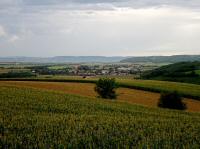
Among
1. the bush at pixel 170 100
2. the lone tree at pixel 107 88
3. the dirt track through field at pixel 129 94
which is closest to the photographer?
the bush at pixel 170 100

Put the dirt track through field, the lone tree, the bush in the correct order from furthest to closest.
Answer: the lone tree < the dirt track through field < the bush

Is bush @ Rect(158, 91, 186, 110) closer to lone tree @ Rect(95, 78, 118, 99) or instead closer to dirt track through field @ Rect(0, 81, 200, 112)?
dirt track through field @ Rect(0, 81, 200, 112)

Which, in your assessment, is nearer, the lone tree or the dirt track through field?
the dirt track through field

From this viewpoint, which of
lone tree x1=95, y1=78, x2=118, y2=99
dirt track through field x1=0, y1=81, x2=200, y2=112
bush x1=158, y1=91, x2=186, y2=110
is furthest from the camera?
lone tree x1=95, y1=78, x2=118, y2=99

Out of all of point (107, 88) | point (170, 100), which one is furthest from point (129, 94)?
point (170, 100)

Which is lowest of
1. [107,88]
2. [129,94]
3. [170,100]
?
[129,94]

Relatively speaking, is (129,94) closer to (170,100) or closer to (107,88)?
(107,88)

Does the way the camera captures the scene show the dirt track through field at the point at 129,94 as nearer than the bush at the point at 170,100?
No

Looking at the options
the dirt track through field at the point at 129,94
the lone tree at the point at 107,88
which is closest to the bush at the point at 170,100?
the dirt track through field at the point at 129,94

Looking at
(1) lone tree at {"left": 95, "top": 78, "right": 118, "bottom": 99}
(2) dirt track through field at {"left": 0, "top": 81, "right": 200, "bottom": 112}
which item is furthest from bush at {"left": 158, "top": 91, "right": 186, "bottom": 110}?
(1) lone tree at {"left": 95, "top": 78, "right": 118, "bottom": 99}

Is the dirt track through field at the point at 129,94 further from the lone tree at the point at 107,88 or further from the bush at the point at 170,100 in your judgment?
the bush at the point at 170,100

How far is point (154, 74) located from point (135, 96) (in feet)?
213

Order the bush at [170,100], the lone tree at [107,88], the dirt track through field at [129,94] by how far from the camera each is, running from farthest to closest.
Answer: the lone tree at [107,88], the dirt track through field at [129,94], the bush at [170,100]

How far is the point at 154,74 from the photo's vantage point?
134 metres
